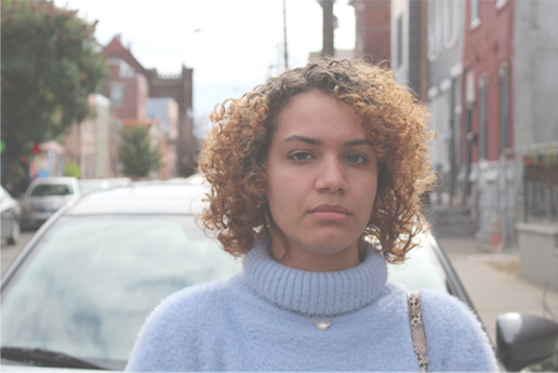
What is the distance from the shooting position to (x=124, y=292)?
2.92 meters

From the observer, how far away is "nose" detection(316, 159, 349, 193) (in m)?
1.57

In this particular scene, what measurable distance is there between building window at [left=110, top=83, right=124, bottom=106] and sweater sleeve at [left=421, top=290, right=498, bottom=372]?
3007 inches

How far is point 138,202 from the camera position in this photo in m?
3.46

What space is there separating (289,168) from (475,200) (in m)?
16.7

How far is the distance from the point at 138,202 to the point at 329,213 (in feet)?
6.86

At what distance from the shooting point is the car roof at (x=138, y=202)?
3.35 m

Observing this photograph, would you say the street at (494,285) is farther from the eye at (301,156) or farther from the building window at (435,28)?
the building window at (435,28)

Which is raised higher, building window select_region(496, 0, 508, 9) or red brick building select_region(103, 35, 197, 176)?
red brick building select_region(103, 35, 197, 176)

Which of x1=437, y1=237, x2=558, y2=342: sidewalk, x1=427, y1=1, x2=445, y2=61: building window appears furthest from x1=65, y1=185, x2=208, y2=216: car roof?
x1=427, y1=1, x2=445, y2=61: building window

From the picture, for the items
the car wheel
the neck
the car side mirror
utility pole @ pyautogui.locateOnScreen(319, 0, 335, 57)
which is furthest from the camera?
the car wheel

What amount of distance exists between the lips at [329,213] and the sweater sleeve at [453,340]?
361 millimetres

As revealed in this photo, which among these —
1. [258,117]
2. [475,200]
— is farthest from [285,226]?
[475,200]

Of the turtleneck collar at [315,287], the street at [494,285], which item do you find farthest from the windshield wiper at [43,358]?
the street at [494,285]

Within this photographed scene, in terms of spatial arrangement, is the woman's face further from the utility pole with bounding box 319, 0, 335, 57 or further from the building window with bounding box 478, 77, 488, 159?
the building window with bounding box 478, 77, 488, 159
